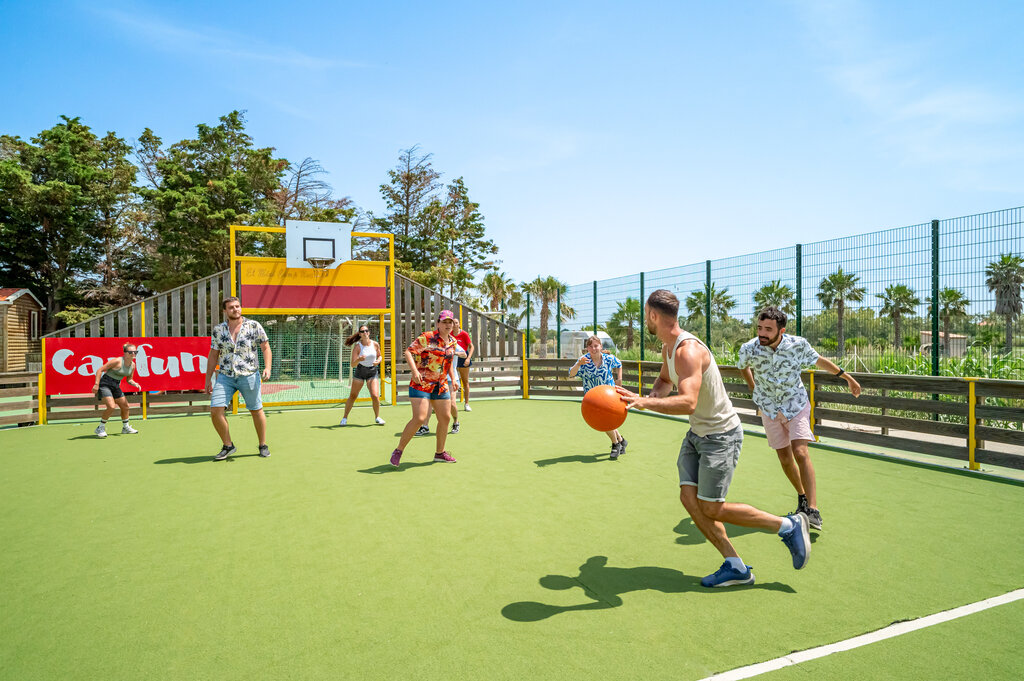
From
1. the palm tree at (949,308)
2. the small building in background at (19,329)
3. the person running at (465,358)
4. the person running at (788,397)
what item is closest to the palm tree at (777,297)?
the palm tree at (949,308)

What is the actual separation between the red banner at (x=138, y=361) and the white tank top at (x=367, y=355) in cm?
447

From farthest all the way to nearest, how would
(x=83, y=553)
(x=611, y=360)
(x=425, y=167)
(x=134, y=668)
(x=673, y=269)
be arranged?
1. (x=425, y=167)
2. (x=673, y=269)
3. (x=611, y=360)
4. (x=83, y=553)
5. (x=134, y=668)

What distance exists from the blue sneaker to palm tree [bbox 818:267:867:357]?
761cm

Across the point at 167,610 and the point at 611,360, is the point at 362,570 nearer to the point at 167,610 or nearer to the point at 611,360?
the point at 167,610

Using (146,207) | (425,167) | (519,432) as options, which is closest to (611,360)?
(519,432)

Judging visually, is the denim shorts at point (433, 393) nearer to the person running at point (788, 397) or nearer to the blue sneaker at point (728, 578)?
the person running at point (788, 397)

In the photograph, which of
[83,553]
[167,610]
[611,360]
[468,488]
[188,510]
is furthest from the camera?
[611,360]

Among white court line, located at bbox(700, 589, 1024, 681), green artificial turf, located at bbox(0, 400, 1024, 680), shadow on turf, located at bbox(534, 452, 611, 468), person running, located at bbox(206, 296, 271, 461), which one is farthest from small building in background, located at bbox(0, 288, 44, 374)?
white court line, located at bbox(700, 589, 1024, 681)

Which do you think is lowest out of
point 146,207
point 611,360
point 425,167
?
point 611,360

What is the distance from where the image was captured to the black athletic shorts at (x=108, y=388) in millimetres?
10023

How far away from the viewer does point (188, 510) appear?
18.1ft

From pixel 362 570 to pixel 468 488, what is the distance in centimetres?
234

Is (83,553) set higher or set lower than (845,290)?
lower

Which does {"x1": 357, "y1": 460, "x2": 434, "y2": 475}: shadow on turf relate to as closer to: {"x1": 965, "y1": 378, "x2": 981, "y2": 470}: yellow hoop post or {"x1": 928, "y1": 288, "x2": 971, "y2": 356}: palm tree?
{"x1": 965, "y1": 378, "x2": 981, "y2": 470}: yellow hoop post
